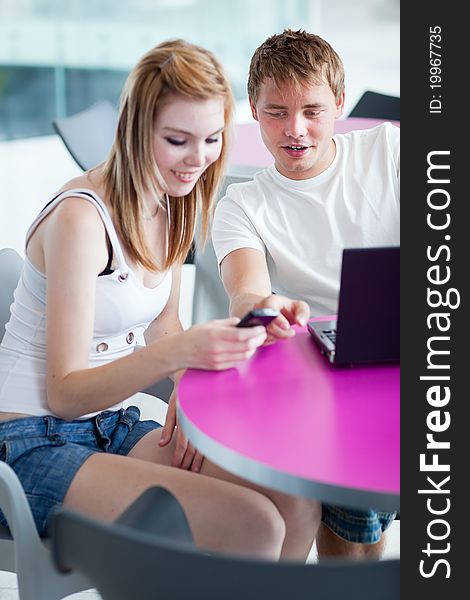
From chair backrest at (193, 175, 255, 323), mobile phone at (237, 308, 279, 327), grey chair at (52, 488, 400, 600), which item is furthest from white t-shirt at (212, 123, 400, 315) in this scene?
grey chair at (52, 488, 400, 600)

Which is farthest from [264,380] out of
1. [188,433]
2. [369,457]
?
[369,457]

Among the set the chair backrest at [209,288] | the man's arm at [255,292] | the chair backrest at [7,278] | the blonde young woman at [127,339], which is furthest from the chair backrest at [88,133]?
the blonde young woman at [127,339]

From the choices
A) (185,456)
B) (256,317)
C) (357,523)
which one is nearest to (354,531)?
(357,523)

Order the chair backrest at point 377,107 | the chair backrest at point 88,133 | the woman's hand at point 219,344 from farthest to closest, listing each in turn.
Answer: the chair backrest at point 377,107
the chair backrest at point 88,133
the woman's hand at point 219,344

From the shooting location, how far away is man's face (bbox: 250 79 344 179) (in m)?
2.18

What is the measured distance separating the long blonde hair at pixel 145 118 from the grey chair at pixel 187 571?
823 mm

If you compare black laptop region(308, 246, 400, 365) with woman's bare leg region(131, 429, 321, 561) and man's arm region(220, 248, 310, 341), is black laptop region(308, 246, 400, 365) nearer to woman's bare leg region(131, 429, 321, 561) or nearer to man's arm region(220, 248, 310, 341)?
man's arm region(220, 248, 310, 341)

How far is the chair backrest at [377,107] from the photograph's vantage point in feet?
14.1

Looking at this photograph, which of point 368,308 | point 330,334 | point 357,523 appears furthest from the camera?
point 357,523

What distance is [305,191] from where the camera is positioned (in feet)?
7.42

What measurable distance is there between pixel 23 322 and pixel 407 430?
0.87 metres

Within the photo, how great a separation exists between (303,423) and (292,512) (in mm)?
400

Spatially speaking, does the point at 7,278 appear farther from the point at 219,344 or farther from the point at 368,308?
the point at 368,308

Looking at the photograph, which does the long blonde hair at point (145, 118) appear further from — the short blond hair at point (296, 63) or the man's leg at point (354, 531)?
the man's leg at point (354, 531)
